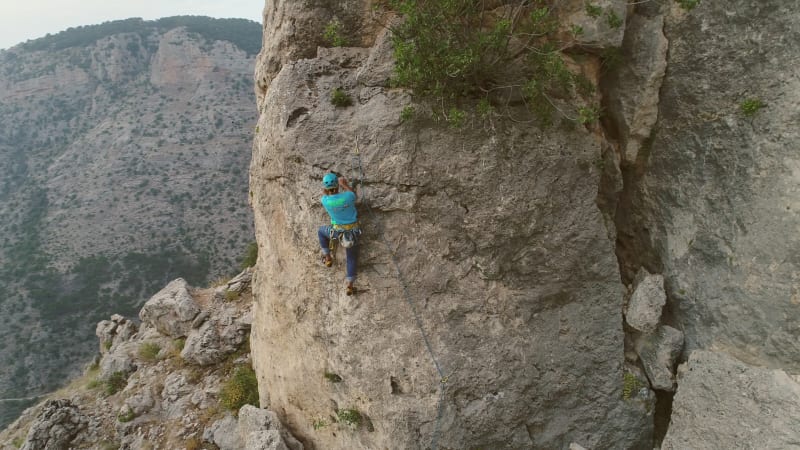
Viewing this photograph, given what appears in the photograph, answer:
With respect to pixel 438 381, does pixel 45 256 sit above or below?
below

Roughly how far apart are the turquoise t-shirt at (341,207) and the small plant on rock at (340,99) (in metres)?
1.55

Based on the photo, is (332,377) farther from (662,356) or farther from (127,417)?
(127,417)

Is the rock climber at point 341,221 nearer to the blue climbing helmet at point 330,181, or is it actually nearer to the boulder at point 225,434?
the blue climbing helmet at point 330,181

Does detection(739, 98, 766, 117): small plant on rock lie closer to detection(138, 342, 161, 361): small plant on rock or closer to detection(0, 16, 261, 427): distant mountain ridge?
detection(138, 342, 161, 361): small plant on rock

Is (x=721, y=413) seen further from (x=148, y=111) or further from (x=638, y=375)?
(x=148, y=111)

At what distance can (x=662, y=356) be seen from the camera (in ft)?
23.1

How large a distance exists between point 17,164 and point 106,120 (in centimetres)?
1544

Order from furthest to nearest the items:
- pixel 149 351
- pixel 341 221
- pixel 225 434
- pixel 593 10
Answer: pixel 149 351 < pixel 225 434 < pixel 341 221 < pixel 593 10

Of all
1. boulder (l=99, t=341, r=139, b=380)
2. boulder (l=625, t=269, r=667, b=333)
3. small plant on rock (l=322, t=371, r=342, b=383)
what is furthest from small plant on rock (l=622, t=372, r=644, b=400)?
boulder (l=99, t=341, r=139, b=380)

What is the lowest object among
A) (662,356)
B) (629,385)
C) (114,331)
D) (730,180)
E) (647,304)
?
(114,331)

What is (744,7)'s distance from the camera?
598cm

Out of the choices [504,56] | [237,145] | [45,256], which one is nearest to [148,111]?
[237,145]

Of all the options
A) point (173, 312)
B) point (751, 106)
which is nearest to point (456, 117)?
point (751, 106)

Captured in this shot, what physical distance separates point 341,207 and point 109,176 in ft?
244
